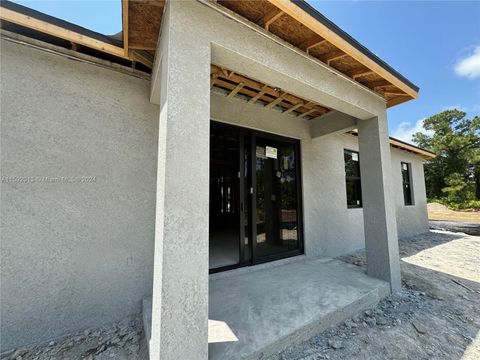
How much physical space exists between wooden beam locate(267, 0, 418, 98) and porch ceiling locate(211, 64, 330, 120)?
0.86m

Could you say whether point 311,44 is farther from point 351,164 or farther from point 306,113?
point 351,164

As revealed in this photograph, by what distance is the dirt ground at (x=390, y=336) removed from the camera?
169 cm

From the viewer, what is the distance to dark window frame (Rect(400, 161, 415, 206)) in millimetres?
6957

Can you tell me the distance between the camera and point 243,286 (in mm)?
2613

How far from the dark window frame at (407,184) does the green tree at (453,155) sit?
47.7ft

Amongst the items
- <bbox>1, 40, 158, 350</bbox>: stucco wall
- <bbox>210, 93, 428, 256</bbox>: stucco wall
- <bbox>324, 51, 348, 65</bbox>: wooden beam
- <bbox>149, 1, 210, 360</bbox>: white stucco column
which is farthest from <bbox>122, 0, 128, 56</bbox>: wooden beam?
<bbox>324, 51, 348, 65</bbox>: wooden beam

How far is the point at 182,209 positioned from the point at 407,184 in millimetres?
8768

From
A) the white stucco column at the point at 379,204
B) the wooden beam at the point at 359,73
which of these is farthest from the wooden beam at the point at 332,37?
the white stucco column at the point at 379,204

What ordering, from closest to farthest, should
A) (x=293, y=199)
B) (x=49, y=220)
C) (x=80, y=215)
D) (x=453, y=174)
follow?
(x=49, y=220), (x=80, y=215), (x=293, y=199), (x=453, y=174)

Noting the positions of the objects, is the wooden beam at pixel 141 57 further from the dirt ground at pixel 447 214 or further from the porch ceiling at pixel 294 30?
the dirt ground at pixel 447 214

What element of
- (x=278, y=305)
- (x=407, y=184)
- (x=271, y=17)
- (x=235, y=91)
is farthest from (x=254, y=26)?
(x=407, y=184)

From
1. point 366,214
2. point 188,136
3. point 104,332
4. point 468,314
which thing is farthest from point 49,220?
point 468,314

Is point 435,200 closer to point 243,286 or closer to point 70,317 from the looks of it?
point 243,286

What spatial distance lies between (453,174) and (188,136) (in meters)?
24.0
